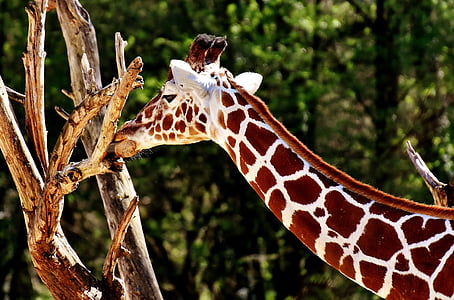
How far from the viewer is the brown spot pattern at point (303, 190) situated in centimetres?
342

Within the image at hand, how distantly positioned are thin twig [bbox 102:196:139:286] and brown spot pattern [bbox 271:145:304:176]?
2.85 feet

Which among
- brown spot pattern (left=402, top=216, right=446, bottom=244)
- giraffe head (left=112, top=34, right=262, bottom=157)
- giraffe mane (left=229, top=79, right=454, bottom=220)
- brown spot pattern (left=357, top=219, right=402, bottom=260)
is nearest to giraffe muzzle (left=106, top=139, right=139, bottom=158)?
giraffe head (left=112, top=34, right=262, bottom=157)

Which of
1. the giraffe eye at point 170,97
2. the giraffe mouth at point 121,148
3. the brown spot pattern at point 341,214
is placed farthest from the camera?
the giraffe mouth at point 121,148

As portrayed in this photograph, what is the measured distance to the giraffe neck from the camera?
320 cm

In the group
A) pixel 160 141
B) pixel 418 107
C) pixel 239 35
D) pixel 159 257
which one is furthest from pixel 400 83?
pixel 160 141

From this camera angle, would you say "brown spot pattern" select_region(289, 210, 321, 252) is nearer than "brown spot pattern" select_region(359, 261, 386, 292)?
No

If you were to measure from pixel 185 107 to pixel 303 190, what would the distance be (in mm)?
813

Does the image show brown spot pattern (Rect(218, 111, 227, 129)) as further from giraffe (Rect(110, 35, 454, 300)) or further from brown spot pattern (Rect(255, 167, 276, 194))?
brown spot pattern (Rect(255, 167, 276, 194))

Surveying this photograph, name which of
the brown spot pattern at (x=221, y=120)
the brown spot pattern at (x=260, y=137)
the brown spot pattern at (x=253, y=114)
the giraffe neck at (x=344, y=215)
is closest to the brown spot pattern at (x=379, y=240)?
the giraffe neck at (x=344, y=215)

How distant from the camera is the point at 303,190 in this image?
344cm

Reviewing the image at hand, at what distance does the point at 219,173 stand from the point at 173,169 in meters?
0.65

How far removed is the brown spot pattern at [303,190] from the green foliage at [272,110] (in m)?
6.28

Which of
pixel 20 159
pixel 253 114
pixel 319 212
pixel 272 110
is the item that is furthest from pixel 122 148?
pixel 272 110

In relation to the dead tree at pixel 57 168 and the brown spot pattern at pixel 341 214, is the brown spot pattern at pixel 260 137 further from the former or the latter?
the dead tree at pixel 57 168
